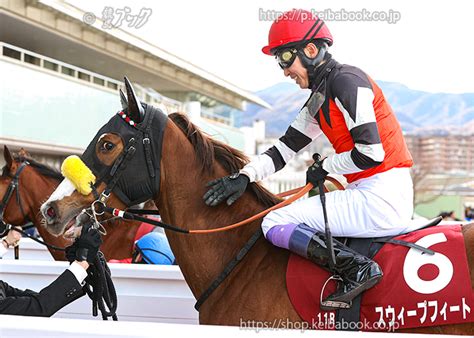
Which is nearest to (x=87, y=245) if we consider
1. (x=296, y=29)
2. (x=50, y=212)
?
(x=50, y=212)

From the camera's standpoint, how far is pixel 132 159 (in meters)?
2.58

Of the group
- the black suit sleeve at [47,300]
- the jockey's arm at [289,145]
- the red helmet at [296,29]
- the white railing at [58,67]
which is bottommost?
the black suit sleeve at [47,300]

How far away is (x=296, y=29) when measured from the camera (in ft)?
8.08

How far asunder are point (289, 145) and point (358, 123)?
60cm

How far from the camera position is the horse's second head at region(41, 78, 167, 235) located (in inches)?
100

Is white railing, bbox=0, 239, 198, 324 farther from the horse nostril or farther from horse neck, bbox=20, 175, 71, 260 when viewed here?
horse neck, bbox=20, 175, 71, 260

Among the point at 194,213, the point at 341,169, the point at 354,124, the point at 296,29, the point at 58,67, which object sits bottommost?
the point at 194,213

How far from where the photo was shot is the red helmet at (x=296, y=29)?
246cm

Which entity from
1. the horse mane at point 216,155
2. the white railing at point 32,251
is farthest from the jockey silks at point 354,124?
the white railing at point 32,251

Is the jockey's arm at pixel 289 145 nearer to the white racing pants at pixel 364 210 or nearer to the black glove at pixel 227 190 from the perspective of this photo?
the black glove at pixel 227 190

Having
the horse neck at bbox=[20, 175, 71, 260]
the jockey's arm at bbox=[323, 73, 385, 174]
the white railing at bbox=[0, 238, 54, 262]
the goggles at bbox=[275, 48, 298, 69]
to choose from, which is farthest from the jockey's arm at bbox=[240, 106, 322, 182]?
the white railing at bbox=[0, 238, 54, 262]

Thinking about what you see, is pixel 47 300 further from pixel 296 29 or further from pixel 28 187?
pixel 28 187

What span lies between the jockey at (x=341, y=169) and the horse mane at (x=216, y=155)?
0.40 ft

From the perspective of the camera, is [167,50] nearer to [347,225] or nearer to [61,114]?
[61,114]
